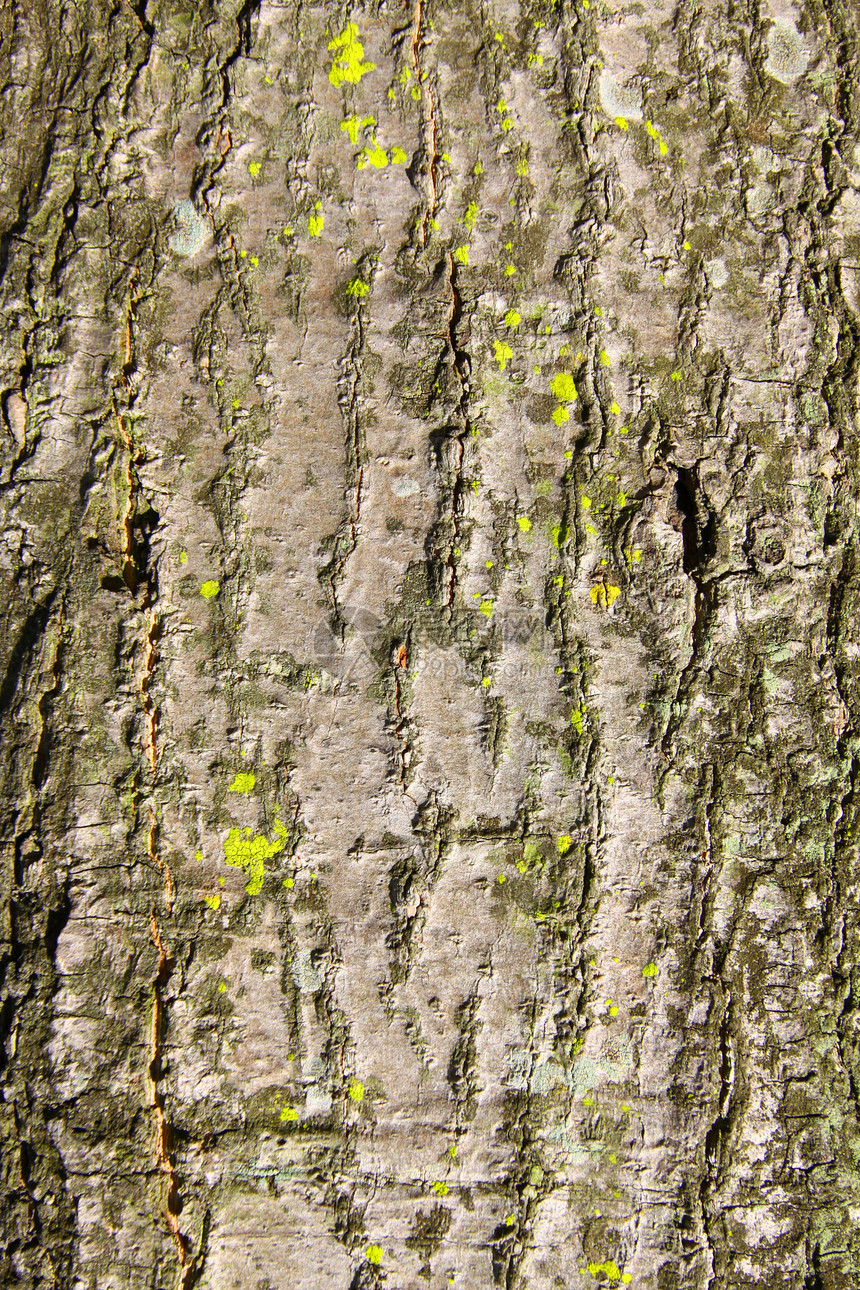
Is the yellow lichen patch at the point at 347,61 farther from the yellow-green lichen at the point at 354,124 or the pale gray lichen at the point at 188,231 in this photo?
the pale gray lichen at the point at 188,231

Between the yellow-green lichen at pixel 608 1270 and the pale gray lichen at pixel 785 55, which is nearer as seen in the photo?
the yellow-green lichen at pixel 608 1270

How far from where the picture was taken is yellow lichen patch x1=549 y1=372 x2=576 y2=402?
4.07 ft

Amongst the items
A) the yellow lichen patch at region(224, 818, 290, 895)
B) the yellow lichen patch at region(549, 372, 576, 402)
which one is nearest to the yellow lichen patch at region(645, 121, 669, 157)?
the yellow lichen patch at region(549, 372, 576, 402)

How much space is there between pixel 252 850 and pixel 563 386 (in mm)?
931

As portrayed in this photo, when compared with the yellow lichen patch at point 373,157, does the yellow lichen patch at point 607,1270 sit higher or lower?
lower

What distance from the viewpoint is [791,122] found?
4.23ft

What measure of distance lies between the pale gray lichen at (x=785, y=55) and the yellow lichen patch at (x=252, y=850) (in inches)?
61.7

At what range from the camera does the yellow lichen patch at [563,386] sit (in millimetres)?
1240

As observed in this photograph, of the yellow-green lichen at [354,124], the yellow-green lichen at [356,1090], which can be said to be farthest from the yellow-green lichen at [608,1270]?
the yellow-green lichen at [354,124]

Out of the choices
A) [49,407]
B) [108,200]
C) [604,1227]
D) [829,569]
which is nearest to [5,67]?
[108,200]

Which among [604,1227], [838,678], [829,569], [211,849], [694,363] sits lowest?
[604,1227]

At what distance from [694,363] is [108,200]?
1.06 meters

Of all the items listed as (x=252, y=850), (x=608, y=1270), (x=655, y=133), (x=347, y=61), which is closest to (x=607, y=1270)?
(x=608, y=1270)

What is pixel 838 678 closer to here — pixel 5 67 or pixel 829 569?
pixel 829 569
